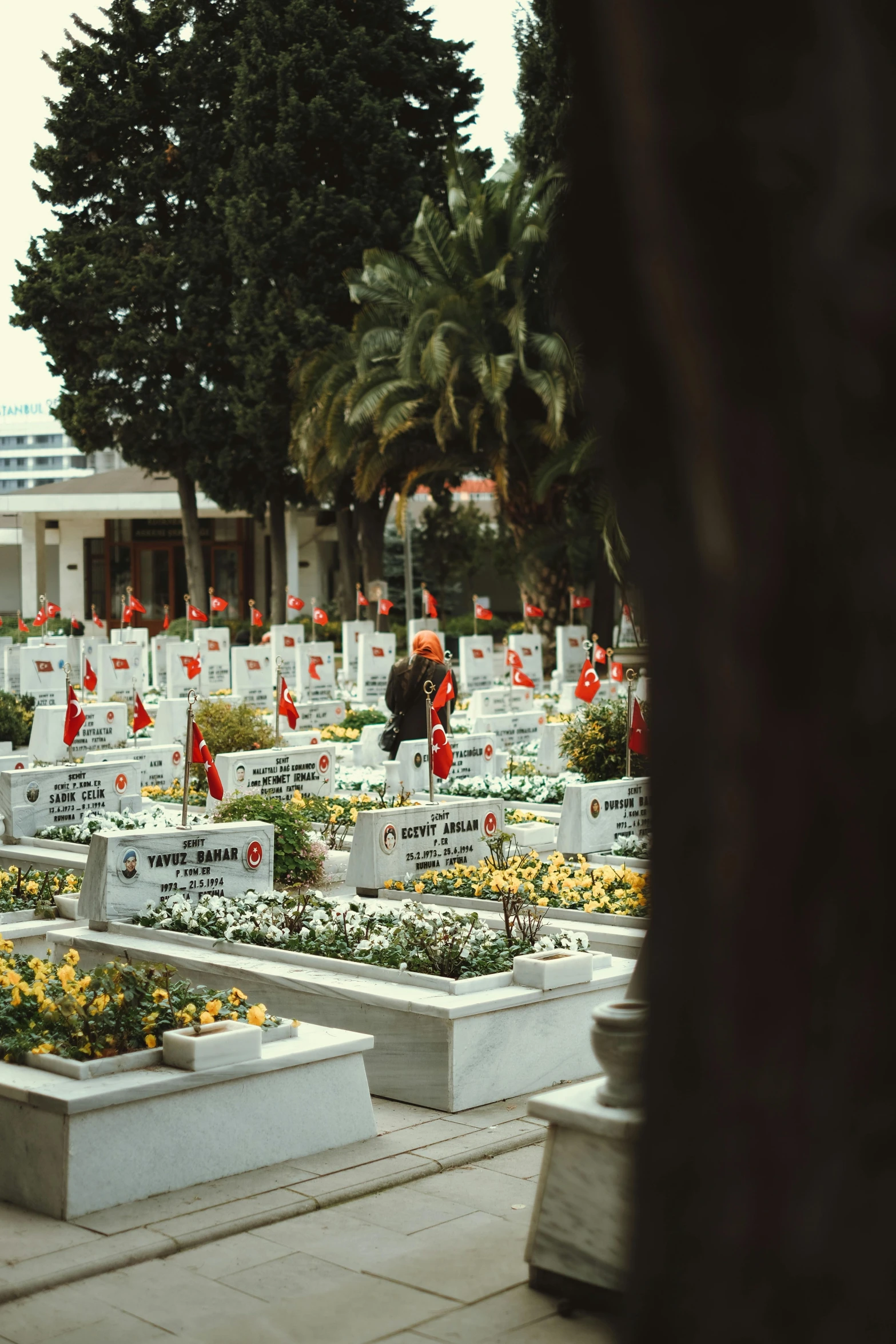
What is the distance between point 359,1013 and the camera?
23.2 feet

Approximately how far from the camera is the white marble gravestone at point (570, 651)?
29.0 meters

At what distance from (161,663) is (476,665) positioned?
623 cm

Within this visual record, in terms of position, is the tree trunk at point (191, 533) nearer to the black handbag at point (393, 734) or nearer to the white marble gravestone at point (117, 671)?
the white marble gravestone at point (117, 671)

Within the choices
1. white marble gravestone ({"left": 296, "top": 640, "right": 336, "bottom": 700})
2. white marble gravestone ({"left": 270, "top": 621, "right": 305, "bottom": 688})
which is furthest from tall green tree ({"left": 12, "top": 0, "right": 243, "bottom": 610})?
white marble gravestone ({"left": 296, "top": 640, "right": 336, "bottom": 700})

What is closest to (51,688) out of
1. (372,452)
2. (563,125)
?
(372,452)

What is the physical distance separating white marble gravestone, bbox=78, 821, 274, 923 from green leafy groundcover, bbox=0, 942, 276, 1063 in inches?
78.8

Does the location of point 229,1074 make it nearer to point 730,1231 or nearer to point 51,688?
point 730,1231

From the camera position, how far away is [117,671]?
2436 centimetres

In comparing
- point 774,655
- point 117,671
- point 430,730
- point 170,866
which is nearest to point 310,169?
point 117,671

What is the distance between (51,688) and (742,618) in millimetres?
22605

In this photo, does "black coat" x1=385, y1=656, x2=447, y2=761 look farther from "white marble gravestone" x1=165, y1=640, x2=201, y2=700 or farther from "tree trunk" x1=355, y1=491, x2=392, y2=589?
"tree trunk" x1=355, y1=491, x2=392, y2=589

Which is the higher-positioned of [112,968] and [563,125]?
[563,125]

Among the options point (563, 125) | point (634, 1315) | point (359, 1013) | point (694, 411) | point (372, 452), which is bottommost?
point (359, 1013)

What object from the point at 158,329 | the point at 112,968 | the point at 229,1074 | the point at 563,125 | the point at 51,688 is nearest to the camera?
the point at 563,125
